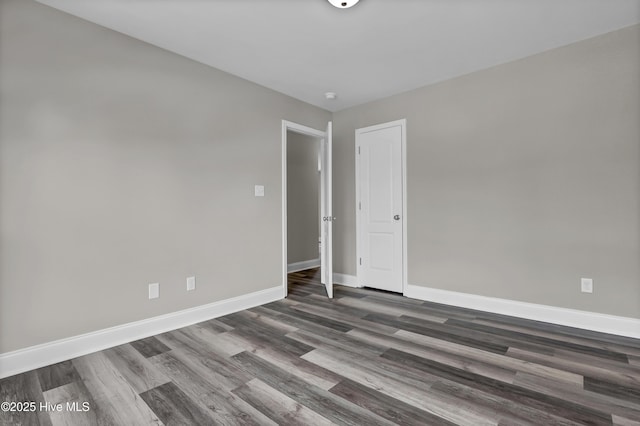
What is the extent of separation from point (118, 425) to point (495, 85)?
Answer: 413 centimetres

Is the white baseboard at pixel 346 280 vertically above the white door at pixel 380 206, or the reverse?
the white door at pixel 380 206

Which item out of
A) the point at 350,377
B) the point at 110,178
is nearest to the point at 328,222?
the point at 350,377

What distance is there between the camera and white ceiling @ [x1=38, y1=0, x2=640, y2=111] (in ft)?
7.55

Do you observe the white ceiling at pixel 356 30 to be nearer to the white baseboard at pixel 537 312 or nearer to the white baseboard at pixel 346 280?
the white baseboard at pixel 537 312

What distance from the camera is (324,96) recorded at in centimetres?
409

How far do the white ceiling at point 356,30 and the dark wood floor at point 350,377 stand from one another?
102 inches

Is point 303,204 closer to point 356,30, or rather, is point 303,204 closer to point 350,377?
point 356,30

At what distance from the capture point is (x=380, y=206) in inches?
166

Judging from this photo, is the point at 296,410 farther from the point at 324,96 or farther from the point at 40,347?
the point at 324,96

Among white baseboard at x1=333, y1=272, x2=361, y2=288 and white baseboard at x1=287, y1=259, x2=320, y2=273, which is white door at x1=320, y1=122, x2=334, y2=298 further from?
white baseboard at x1=287, y1=259, x2=320, y2=273

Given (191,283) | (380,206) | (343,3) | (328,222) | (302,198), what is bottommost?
(191,283)

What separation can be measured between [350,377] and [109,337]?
1.96 meters

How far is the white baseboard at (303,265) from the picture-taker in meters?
5.64

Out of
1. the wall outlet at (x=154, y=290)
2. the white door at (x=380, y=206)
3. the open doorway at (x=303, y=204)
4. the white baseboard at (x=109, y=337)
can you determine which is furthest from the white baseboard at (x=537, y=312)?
the wall outlet at (x=154, y=290)
